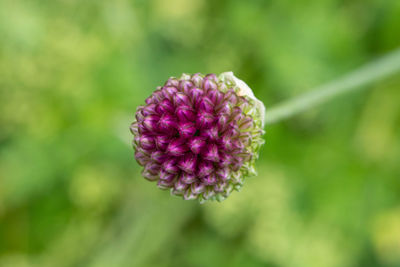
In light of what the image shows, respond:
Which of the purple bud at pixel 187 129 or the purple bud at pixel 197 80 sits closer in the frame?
the purple bud at pixel 187 129

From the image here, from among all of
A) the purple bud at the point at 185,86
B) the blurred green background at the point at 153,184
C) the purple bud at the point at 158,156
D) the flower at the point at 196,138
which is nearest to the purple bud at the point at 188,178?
the flower at the point at 196,138

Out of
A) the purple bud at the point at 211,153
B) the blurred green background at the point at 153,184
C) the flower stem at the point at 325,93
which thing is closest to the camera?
the purple bud at the point at 211,153

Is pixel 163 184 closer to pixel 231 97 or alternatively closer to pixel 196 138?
pixel 196 138

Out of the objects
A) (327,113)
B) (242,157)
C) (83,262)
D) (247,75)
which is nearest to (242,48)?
(247,75)

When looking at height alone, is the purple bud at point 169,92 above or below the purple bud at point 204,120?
above

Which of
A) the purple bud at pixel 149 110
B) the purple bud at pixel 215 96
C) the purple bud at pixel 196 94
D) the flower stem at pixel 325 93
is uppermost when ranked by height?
the flower stem at pixel 325 93

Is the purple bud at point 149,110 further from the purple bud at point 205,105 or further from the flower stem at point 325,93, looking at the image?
the flower stem at point 325,93
